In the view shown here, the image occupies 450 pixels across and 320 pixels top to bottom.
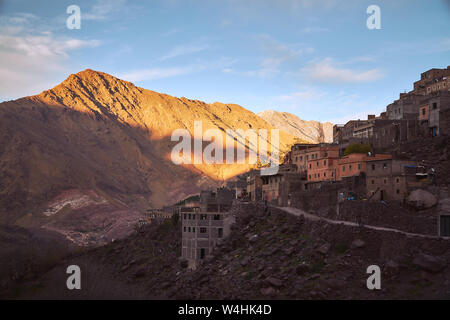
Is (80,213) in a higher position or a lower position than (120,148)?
lower

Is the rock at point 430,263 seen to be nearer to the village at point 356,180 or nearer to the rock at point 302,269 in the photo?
the village at point 356,180

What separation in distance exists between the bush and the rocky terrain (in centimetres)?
1002

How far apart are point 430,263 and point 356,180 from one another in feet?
42.7

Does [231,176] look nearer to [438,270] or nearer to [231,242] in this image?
[231,242]

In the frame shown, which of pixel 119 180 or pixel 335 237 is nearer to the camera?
pixel 335 237

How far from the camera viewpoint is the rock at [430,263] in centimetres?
4006

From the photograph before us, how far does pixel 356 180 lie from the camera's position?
52.2 m

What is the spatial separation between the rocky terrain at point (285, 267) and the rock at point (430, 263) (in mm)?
25

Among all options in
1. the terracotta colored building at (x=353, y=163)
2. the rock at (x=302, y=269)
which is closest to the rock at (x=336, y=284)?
the rock at (x=302, y=269)

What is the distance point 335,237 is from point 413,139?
16756 millimetres

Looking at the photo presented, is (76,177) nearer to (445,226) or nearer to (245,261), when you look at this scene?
(245,261)

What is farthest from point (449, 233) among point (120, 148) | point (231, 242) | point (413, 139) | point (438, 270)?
point (120, 148)
